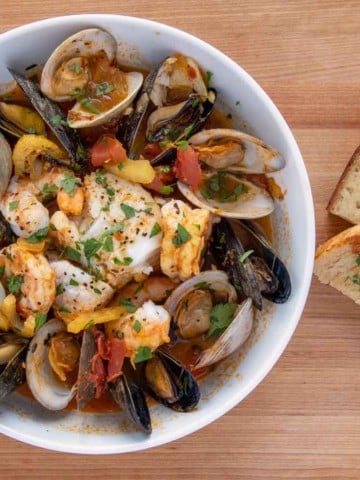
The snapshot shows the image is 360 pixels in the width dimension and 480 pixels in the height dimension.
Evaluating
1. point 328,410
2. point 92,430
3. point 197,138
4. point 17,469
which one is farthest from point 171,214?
point 17,469

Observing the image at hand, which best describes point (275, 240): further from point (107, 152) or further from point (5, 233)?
point (5, 233)

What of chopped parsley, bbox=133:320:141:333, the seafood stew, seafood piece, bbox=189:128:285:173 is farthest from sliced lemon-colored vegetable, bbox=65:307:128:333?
seafood piece, bbox=189:128:285:173

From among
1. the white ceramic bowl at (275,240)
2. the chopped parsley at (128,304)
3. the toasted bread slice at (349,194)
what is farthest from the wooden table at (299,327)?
the chopped parsley at (128,304)

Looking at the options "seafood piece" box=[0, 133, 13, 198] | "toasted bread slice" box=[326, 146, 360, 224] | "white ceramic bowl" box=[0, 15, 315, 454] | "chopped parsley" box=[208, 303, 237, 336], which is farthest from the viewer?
"toasted bread slice" box=[326, 146, 360, 224]

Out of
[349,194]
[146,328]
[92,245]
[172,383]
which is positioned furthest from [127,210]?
[349,194]

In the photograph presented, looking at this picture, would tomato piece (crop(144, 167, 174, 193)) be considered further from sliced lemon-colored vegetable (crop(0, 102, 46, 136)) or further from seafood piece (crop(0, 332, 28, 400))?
seafood piece (crop(0, 332, 28, 400))

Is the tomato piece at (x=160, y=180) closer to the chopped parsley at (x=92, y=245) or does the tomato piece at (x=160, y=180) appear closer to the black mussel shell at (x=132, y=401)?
the chopped parsley at (x=92, y=245)

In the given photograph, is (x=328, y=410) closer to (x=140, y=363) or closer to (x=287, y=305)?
(x=287, y=305)
